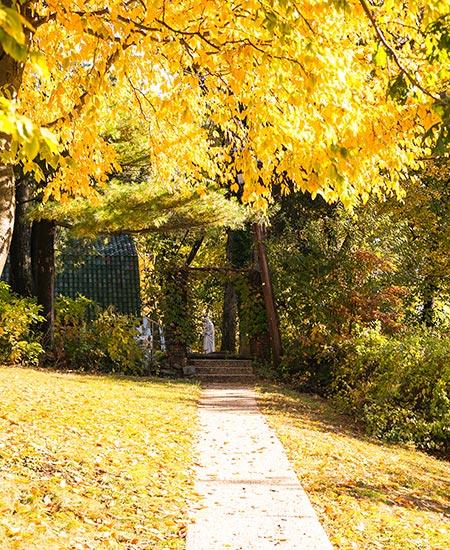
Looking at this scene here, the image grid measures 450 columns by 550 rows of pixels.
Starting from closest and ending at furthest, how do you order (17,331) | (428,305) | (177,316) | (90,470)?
(90,470), (17,331), (177,316), (428,305)

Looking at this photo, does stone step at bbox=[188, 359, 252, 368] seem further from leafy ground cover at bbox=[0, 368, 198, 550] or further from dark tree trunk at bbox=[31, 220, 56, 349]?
leafy ground cover at bbox=[0, 368, 198, 550]

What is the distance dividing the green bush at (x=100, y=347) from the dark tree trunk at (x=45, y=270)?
40cm

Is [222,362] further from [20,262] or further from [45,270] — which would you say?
[20,262]

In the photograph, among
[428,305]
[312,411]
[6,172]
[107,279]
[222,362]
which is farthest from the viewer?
[107,279]

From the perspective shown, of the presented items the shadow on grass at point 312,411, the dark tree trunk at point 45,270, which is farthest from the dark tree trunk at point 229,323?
the shadow on grass at point 312,411

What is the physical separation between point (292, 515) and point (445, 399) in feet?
20.1

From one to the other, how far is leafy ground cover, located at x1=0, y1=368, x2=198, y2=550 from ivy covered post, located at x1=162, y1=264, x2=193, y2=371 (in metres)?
6.44

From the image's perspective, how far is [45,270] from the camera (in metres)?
16.2

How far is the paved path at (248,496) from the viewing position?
16.6 ft

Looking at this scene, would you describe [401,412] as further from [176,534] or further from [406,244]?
[406,244]

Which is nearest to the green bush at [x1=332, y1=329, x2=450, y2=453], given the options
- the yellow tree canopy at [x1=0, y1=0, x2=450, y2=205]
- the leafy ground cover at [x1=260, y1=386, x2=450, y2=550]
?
the leafy ground cover at [x1=260, y1=386, x2=450, y2=550]

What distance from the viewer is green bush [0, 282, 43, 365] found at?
14.4 meters

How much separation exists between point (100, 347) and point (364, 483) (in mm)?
9718

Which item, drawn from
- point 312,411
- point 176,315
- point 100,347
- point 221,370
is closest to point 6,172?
point 312,411
